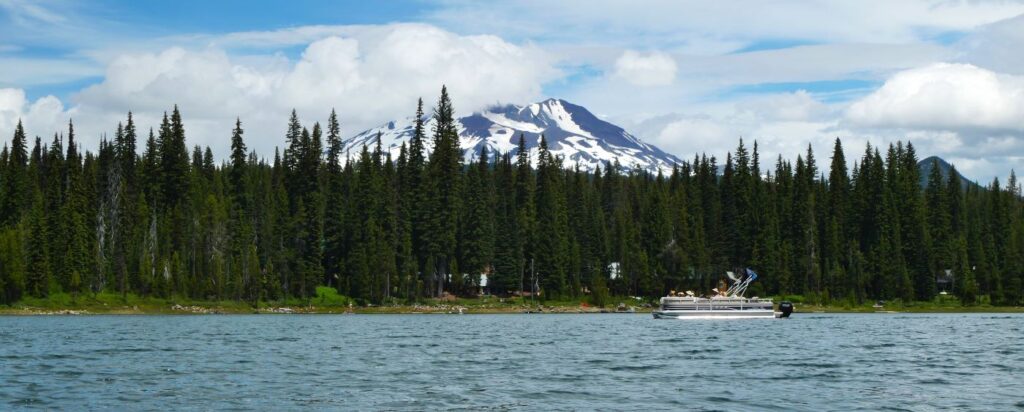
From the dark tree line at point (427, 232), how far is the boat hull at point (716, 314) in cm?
3293

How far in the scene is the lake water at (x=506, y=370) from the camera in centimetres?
4166

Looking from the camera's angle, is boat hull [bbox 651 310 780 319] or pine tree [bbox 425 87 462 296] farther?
pine tree [bbox 425 87 462 296]

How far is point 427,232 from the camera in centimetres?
17012

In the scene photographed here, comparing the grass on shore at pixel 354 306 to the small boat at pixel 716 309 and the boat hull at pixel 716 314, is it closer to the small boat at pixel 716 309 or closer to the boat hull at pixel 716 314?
the small boat at pixel 716 309

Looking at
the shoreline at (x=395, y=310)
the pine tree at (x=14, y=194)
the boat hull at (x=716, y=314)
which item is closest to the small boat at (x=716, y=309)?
the boat hull at (x=716, y=314)

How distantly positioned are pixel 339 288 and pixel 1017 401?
5029 inches

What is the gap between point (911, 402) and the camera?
137ft

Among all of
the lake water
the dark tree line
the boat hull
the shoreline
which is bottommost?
the lake water

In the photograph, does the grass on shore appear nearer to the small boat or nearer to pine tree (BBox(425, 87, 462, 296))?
pine tree (BBox(425, 87, 462, 296))

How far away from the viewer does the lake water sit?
4166 centimetres

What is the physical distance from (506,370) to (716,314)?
8441cm

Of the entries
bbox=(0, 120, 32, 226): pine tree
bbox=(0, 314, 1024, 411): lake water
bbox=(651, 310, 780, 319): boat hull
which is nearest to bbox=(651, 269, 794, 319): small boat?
bbox=(651, 310, 780, 319): boat hull

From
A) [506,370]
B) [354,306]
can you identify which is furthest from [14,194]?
[506,370]

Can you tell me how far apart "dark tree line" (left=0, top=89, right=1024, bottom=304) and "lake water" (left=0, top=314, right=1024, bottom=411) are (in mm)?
65352
